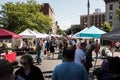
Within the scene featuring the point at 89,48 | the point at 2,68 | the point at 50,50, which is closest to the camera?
the point at 2,68

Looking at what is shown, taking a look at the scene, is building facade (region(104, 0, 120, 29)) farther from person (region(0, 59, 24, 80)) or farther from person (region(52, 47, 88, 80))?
person (region(0, 59, 24, 80))

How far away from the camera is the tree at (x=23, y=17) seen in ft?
209

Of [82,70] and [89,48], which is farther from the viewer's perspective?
[89,48]

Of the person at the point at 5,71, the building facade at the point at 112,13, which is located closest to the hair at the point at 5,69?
the person at the point at 5,71

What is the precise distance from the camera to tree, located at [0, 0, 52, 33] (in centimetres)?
6375

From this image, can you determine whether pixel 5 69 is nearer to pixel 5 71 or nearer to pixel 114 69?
pixel 5 71

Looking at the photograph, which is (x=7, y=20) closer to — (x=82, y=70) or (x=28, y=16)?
(x=28, y=16)

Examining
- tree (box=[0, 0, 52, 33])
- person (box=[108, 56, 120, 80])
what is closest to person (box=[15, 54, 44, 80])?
person (box=[108, 56, 120, 80])

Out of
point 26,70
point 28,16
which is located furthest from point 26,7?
point 26,70

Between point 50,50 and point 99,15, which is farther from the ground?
point 99,15

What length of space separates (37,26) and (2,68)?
62.1 metres

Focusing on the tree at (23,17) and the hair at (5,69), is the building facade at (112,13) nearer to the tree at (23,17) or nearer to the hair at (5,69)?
the tree at (23,17)

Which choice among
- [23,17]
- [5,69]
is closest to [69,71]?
[5,69]

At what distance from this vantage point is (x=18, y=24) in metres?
64.0
